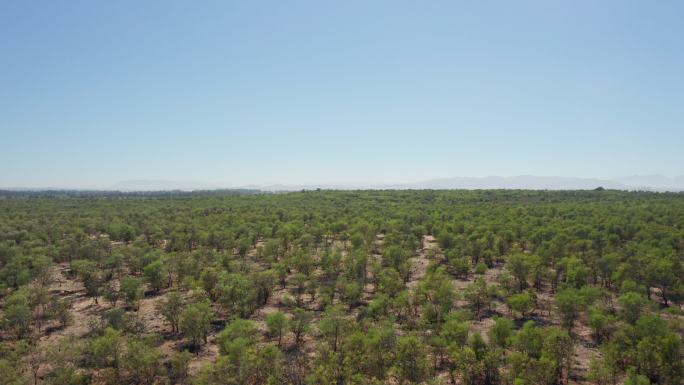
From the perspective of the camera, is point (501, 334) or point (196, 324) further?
point (196, 324)

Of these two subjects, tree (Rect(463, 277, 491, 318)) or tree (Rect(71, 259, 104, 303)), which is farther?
tree (Rect(71, 259, 104, 303))

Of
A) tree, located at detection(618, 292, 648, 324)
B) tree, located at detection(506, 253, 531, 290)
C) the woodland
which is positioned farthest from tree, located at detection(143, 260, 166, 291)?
tree, located at detection(618, 292, 648, 324)

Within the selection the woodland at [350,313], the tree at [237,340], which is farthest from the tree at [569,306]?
the tree at [237,340]

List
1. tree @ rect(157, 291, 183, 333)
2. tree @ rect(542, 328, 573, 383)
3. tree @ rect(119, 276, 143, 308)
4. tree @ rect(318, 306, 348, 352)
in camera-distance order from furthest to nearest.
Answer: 1. tree @ rect(119, 276, 143, 308)
2. tree @ rect(157, 291, 183, 333)
3. tree @ rect(318, 306, 348, 352)
4. tree @ rect(542, 328, 573, 383)

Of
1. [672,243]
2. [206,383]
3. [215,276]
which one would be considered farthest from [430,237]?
[206,383]

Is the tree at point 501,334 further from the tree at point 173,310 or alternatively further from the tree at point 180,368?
the tree at point 173,310

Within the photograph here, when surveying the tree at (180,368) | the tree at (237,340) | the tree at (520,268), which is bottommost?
the tree at (180,368)

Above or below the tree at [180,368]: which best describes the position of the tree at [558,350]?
above

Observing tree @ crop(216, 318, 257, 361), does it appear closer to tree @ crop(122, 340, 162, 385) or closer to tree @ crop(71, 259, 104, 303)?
tree @ crop(122, 340, 162, 385)

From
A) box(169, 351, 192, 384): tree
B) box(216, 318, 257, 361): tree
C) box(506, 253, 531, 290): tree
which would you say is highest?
box(506, 253, 531, 290): tree

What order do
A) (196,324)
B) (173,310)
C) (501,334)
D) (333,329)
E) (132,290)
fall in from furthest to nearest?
(132,290)
(173,310)
(196,324)
(333,329)
(501,334)

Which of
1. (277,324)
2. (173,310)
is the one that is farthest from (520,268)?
(173,310)

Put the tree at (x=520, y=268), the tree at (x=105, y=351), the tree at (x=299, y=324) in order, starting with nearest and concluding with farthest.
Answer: the tree at (x=105, y=351) → the tree at (x=299, y=324) → the tree at (x=520, y=268)

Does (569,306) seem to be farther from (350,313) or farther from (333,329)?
(333,329)
